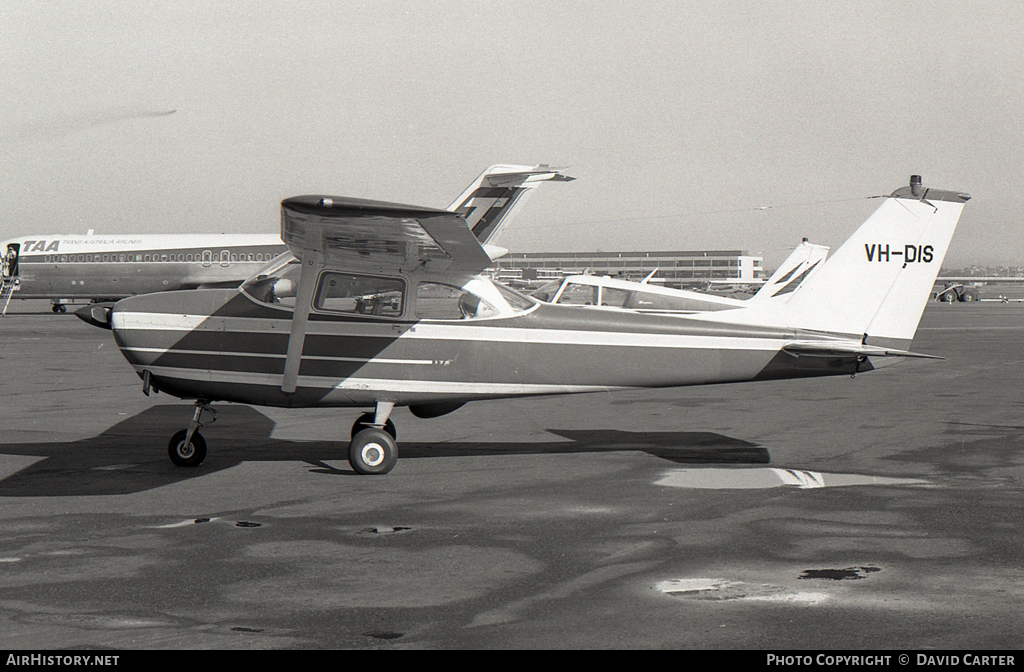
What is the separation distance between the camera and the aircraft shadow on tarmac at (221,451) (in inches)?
328

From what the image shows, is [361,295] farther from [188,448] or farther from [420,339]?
[188,448]

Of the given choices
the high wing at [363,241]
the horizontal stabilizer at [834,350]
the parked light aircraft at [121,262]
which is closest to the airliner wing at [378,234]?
the high wing at [363,241]

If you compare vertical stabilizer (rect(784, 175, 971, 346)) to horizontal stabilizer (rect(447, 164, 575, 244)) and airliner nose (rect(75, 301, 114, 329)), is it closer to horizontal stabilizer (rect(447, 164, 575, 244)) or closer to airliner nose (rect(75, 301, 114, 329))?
airliner nose (rect(75, 301, 114, 329))

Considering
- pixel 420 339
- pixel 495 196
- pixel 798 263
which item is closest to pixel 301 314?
pixel 420 339

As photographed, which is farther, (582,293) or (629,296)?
(582,293)

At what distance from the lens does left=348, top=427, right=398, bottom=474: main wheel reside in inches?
342

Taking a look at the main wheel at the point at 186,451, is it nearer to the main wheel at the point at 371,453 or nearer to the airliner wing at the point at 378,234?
the main wheel at the point at 371,453

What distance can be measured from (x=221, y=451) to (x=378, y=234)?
344 centimetres

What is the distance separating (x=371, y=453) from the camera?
8.71 m

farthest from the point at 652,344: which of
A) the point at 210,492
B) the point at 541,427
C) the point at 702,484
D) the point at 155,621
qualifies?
the point at 155,621

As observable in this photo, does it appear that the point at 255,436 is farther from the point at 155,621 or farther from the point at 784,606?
the point at 784,606

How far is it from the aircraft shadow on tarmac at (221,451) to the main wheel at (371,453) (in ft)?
0.95

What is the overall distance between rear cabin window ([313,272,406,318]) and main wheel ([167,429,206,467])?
1.78m

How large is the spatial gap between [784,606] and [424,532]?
2.65m
